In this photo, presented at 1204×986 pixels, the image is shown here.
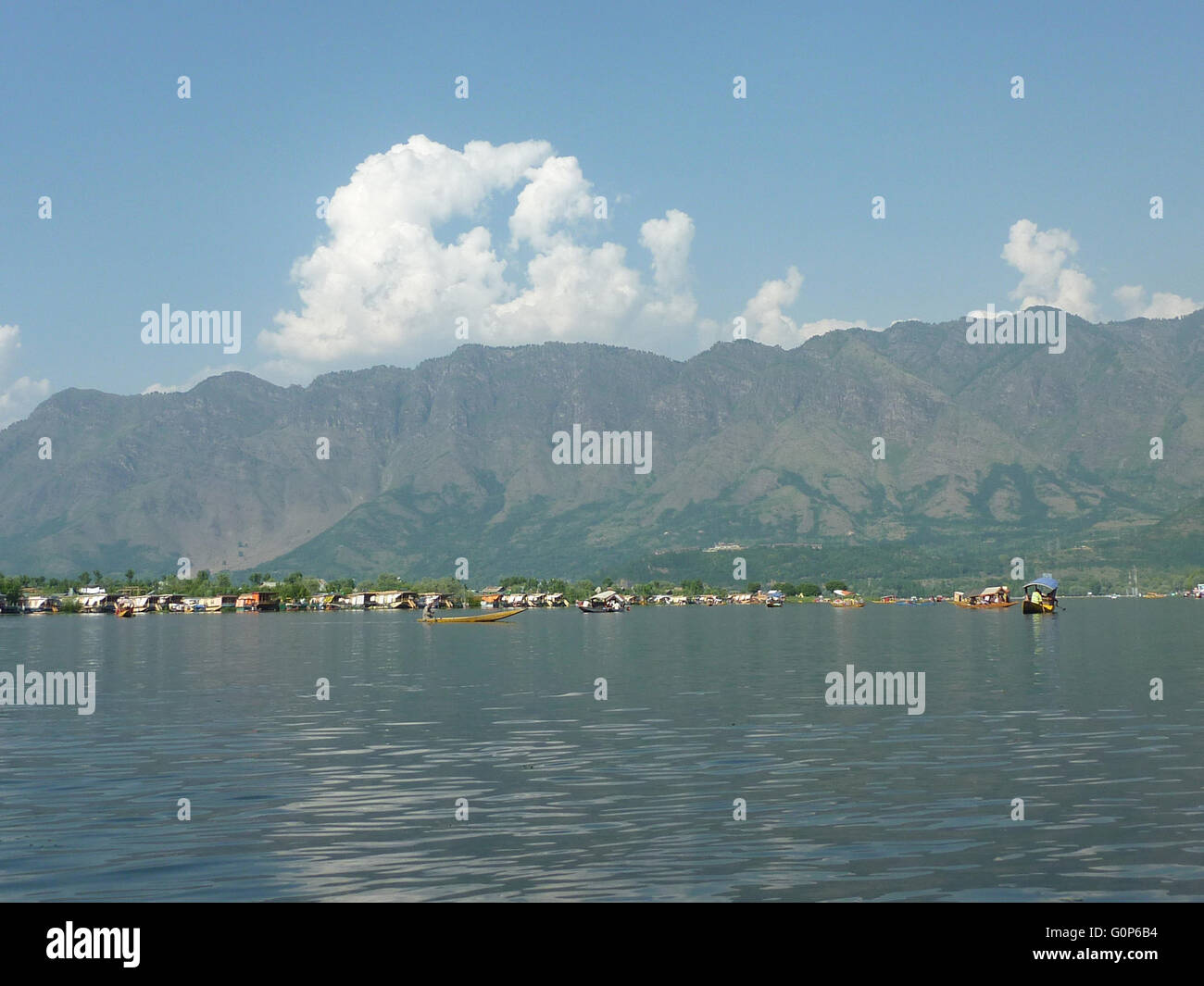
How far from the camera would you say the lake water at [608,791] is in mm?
27859

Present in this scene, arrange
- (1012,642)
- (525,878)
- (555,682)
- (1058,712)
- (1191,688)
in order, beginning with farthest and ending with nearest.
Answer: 1. (1012,642)
2. (555,682)
3. (1191,688)
4. (1058,712)
5. (525,878)

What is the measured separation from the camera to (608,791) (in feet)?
132

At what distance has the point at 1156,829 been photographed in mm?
33156

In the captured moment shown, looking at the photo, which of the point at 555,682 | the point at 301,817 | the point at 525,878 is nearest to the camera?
the point at 525,878

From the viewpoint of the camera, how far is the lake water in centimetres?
2786

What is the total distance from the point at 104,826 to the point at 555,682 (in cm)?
5587
